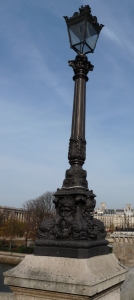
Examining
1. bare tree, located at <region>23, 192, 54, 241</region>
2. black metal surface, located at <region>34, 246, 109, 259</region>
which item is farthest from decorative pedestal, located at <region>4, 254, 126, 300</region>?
bare tree, located at <region>23, 192, 54, 241</region>

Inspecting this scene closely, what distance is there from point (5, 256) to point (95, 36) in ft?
140

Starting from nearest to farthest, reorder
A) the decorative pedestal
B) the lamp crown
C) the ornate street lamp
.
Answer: the decorative pedestal → the ornate street lamp → the lamp crown

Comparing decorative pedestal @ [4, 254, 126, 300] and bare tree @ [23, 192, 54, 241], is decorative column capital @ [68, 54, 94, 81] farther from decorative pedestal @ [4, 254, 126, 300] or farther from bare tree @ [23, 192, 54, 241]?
bare tree @ [23, 192, 54, 241]

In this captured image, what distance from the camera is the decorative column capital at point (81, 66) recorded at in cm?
537

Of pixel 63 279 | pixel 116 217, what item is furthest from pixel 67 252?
pixel 116 217

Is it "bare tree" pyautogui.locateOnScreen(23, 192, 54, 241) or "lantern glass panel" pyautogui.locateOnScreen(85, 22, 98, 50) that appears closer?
"lantern glass panel" pyautogui.locateOnScreen(85, 22, 98, 50)

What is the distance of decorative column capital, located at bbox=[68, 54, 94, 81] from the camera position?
537 centimetres

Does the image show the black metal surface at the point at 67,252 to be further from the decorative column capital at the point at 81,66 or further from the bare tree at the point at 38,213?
the bare tree at the point at 38,213

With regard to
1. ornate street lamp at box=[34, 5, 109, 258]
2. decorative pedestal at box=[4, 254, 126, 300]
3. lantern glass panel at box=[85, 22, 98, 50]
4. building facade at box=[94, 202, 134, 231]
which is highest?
lantern glass panel at box=[85, 22, 98, 50]

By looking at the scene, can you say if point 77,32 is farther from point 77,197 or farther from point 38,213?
point 38,213

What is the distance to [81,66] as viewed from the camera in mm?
5391

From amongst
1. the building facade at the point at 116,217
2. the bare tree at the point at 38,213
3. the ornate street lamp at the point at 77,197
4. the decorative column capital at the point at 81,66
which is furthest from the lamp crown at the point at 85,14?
the building facade at the point at 116,217

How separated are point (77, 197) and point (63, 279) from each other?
50.2 inches

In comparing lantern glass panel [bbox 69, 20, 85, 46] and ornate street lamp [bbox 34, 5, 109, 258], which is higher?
lantern glass panel [bbox 69, 20, 85, 46]
